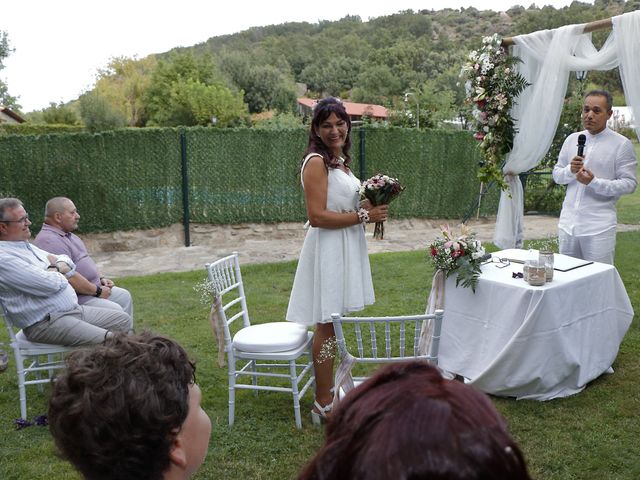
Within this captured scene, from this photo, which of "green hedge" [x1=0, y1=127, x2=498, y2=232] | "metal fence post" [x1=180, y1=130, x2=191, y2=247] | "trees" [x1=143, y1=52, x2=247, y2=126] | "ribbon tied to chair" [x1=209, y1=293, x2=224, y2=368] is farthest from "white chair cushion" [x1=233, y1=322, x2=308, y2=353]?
"trees" [x1=143, y1=52, x2=247, y2=126]

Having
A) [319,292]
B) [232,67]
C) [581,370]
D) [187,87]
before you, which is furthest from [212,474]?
[232,67]

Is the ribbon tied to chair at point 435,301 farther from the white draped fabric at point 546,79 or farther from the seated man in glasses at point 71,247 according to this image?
the seated man in glasses at point 71,247

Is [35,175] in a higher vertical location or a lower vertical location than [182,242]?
higher

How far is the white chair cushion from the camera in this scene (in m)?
3.62

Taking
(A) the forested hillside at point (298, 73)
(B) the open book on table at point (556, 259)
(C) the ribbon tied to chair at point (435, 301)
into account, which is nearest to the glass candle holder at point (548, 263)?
(B) the open book on table at point (556, 259)

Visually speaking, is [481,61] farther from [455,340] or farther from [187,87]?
[187,87]

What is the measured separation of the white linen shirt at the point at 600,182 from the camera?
4.43m

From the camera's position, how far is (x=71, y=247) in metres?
4.34

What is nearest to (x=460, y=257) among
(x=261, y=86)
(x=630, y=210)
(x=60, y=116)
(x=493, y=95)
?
(x=493, y=95)

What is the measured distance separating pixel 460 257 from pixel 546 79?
2.48m

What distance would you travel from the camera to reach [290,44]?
6356cm

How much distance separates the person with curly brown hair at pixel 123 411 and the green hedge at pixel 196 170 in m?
8.55

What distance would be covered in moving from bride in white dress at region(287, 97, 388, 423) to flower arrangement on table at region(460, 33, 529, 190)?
2.63m

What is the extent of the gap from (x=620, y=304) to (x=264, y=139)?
7359mm
